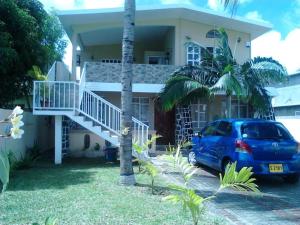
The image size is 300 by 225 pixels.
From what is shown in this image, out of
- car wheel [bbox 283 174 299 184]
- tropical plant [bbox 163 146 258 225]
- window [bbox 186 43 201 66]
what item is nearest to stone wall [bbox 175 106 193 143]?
window [bbox 186 43 201 66]

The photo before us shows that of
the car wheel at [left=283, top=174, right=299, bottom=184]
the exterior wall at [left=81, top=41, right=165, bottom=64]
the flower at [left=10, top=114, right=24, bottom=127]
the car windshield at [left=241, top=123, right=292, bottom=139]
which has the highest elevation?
the exterior wall at [left=81, top=41, right=165, bottom=64]

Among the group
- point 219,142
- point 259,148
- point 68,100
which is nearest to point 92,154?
point 68,100

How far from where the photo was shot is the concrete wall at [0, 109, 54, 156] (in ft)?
36.9

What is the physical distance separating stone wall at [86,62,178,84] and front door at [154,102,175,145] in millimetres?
2175

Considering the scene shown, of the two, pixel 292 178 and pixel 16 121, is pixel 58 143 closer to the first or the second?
pixel 292 178

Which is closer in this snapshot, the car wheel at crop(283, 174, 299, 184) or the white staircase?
the car wheel at crop(283, 174, 299, 184)

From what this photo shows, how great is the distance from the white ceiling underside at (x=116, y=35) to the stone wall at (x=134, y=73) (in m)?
2.51

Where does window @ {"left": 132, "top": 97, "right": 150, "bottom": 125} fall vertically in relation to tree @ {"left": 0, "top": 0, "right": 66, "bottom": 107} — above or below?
below

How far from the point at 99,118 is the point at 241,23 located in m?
8.43

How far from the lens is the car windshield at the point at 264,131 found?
9847mm

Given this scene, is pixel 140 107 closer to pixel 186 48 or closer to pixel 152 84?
pixel 152 84

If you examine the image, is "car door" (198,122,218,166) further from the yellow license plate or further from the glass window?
the yellow license plate

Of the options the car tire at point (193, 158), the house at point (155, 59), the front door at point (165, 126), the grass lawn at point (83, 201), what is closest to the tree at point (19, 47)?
the house at point (155, 59)

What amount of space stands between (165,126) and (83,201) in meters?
12.0
